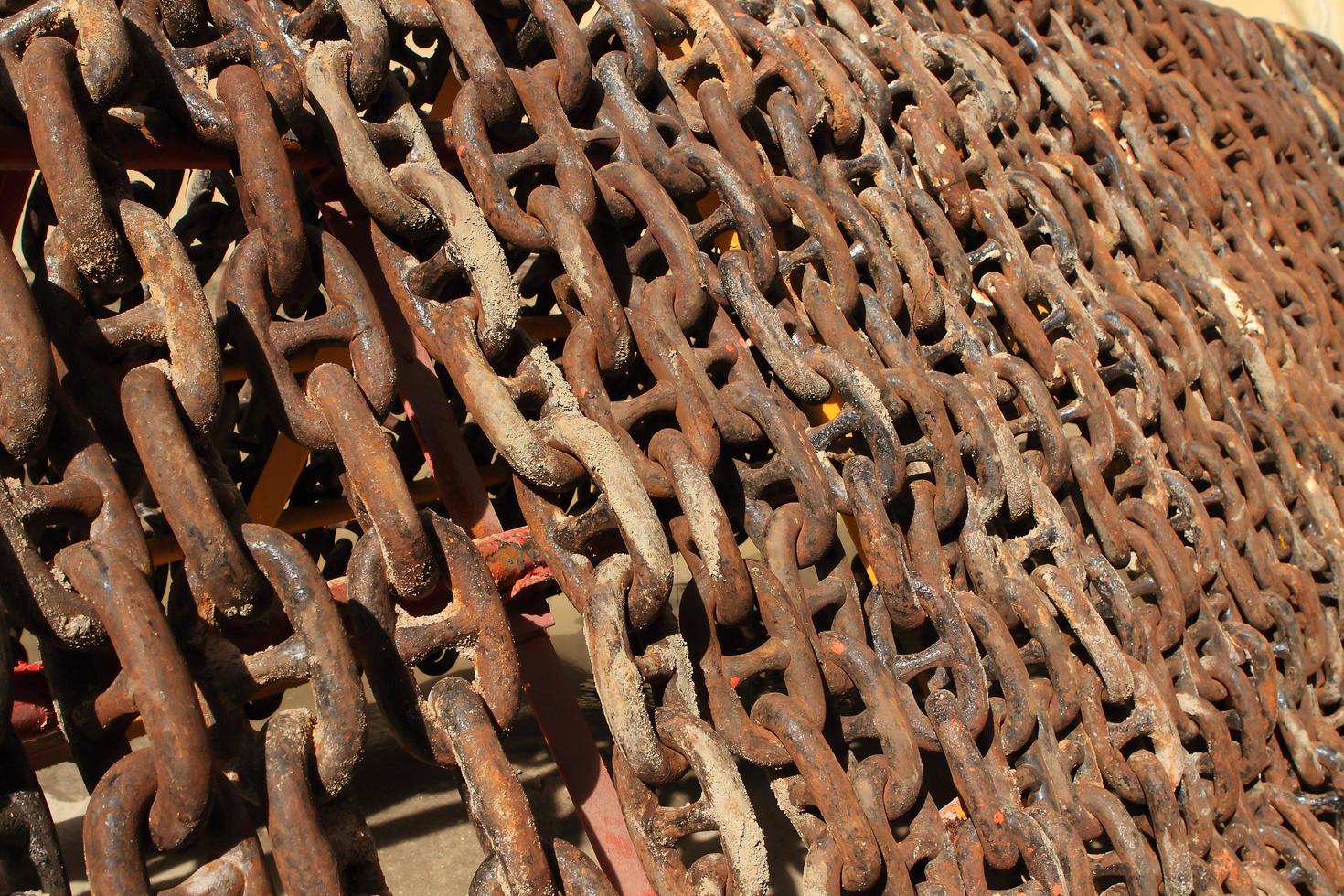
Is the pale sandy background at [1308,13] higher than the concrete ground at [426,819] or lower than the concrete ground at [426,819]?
higher

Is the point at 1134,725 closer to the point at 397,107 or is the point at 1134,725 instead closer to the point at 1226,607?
the point at 1226,607

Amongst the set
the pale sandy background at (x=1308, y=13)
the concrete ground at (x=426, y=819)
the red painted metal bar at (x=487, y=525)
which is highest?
the pale sandy background at (x=1308, y=13)

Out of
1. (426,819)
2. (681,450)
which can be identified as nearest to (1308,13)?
(426,819)

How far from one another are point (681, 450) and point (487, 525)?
8.9 inches

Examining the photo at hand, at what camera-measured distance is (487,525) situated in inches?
44.1

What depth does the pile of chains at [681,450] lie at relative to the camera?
816 mm

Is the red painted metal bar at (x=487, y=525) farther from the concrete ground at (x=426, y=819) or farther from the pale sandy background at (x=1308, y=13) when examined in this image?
the pale sandy background at (x=1308, y=13)

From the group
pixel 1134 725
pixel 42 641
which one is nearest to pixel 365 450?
pixel 42 641

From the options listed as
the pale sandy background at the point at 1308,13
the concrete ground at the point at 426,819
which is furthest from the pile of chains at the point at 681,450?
the pale sandy background at the point at 1308,13

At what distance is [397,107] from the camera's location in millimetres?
1121

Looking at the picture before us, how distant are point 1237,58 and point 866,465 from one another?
1889 millimetres

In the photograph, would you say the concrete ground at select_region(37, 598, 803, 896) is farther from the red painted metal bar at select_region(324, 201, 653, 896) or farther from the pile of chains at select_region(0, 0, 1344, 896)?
the red painted metal bar at select_region(324, 201, 653, 896)

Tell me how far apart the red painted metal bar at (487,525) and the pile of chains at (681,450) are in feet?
0.14

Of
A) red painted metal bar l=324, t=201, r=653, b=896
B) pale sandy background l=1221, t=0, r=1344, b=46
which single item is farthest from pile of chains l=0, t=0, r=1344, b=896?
pale sandy background l=1221, t=0, r=1344, b=46
